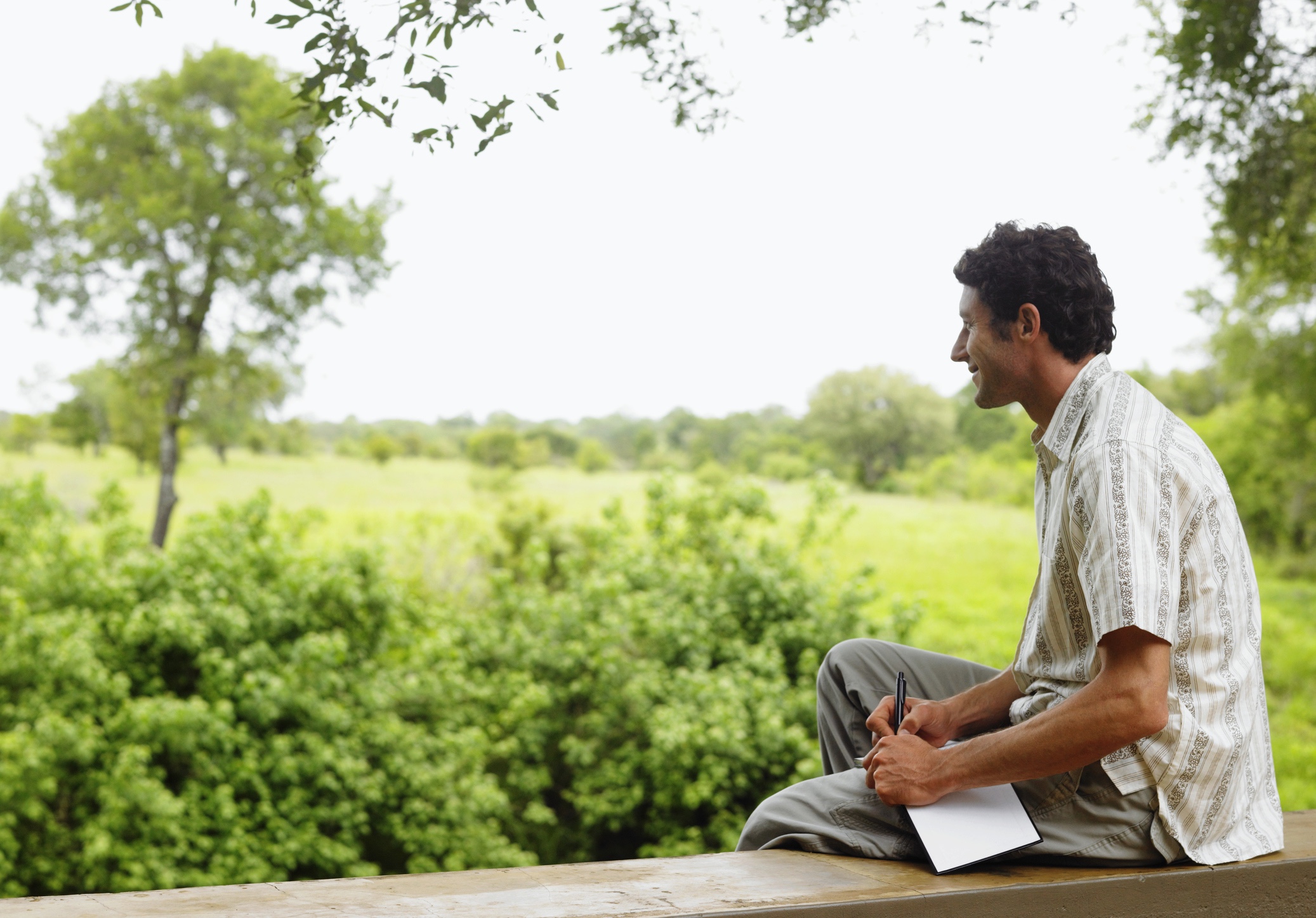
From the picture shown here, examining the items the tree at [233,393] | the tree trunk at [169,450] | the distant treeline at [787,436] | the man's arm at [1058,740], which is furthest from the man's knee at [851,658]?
the tree trunk at [169,450]

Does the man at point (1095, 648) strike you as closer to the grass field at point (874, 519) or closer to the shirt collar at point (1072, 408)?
the shirt collar at point (1072, 408)

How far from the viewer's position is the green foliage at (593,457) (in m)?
16.5

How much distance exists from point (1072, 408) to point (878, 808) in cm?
57

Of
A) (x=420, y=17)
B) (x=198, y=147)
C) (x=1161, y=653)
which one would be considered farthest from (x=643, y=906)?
(x=198, y=147)

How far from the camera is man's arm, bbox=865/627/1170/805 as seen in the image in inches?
40.9

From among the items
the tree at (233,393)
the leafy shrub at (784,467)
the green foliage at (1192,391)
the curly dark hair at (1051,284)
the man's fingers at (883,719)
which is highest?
the green foliage at (1192,391)

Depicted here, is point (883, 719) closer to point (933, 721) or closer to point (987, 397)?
point (933, 721)

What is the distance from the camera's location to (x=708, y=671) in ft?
18.2

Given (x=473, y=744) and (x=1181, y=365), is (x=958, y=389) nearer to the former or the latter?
(x=1181, y=365)

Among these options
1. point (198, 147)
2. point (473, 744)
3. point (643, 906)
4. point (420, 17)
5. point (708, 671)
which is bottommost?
point (473, 744)

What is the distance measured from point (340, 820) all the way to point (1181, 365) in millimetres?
16622

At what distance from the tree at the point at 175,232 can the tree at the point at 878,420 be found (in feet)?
23.9

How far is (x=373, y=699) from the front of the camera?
541 cm

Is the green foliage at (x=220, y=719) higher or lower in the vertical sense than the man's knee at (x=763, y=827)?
lower
